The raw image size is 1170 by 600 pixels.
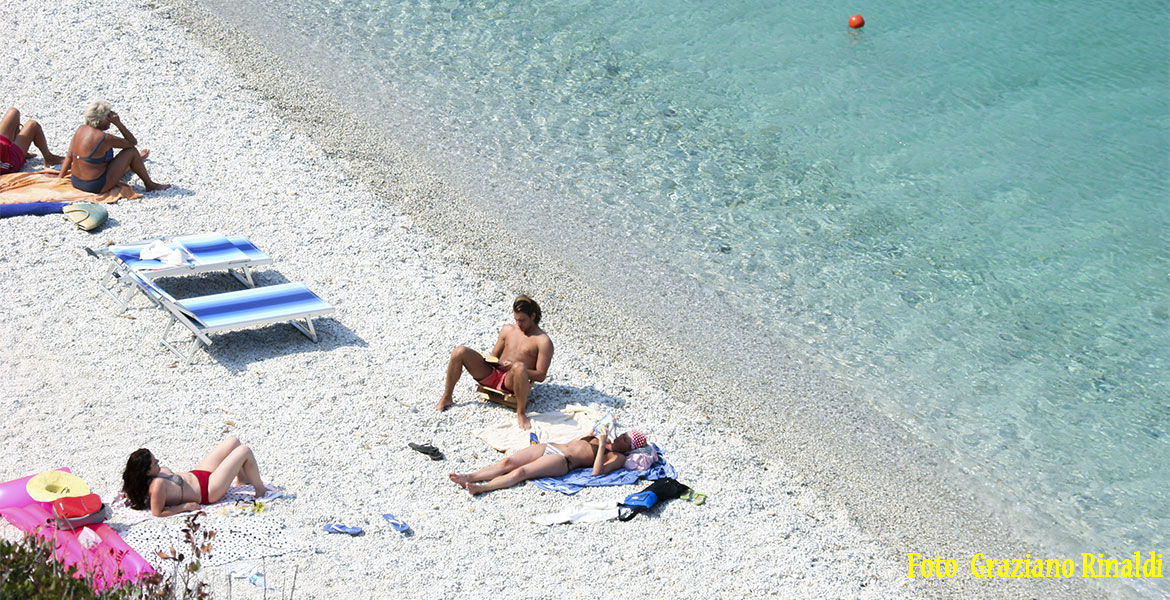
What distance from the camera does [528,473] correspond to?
6.99 m

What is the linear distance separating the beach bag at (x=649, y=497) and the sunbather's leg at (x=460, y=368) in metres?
1.53

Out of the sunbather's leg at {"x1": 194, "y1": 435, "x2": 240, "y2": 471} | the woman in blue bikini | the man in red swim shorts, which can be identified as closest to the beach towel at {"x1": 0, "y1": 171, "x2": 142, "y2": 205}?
the woman in blue bikini

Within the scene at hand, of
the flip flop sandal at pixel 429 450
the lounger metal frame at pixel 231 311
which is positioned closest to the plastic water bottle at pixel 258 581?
the flip flop sandal at pixel 429 450

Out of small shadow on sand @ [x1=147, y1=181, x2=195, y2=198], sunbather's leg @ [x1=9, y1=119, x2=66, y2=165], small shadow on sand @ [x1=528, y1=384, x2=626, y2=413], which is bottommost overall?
small shadow on sand @ [x1=528, y1=384, x2=626, y2=413]

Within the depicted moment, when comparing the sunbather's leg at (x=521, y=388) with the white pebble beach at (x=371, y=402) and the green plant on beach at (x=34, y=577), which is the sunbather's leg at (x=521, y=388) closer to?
the white pebble beach at (x=371, y=402)

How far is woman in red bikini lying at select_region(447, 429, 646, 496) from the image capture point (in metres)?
6.87

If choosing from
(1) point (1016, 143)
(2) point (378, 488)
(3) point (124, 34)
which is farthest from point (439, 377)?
(1) point (1016, 143)

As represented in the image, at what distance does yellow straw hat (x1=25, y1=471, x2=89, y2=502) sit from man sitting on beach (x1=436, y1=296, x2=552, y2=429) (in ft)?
8.41

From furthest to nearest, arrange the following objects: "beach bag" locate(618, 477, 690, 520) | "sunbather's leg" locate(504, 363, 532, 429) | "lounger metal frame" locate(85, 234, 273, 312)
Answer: "lounger metal frame" locate(85, 234, 273, 312)
"sunbather's leg" locate(504, 363, 532, 429)
"beach bag" locate(618, 477, 690, 520)

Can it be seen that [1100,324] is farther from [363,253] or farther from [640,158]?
[363,253]

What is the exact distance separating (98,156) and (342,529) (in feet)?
17.6

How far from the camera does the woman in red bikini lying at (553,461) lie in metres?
6.87

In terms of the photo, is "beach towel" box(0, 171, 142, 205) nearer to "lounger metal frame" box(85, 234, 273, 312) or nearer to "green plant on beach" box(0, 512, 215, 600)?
"lounger metal frame" box(85, 234, 273, 312)

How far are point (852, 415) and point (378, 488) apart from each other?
398cm
